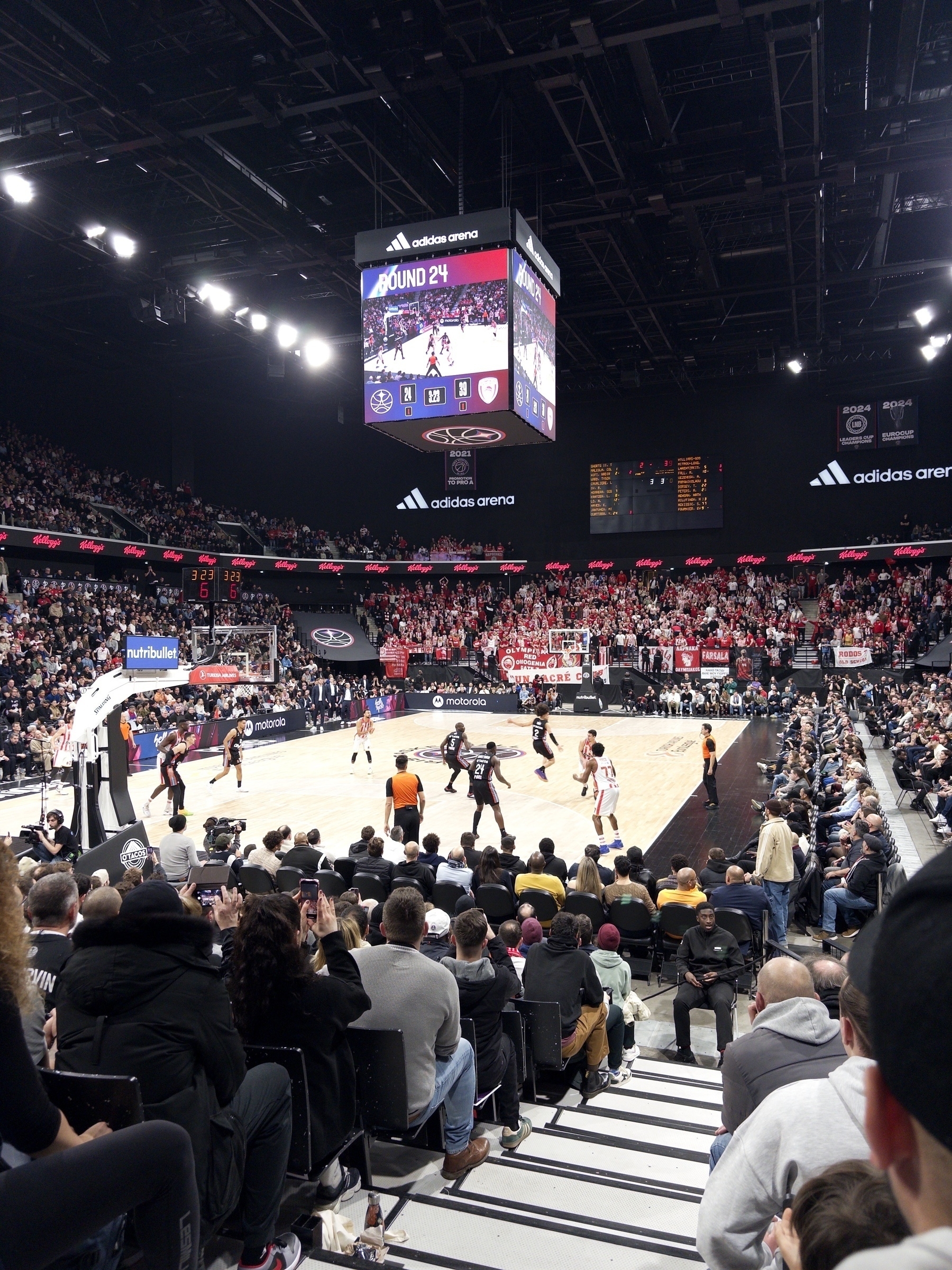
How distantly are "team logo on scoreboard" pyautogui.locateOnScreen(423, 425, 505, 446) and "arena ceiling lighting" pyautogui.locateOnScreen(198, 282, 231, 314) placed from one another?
8.54 m

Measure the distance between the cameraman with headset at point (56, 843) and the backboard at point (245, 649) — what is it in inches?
719

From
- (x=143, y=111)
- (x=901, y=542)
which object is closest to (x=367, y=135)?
(x=143, y=111)

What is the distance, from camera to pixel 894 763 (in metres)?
17.7

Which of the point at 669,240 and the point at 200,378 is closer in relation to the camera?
the point at 669,240

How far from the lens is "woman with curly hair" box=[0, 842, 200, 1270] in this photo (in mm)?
1964

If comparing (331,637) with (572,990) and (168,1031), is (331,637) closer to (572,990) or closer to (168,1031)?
(572,990)

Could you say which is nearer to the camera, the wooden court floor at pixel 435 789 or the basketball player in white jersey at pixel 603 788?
the basketball player in white jersey at pixel 603 788

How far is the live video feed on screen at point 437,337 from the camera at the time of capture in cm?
1577

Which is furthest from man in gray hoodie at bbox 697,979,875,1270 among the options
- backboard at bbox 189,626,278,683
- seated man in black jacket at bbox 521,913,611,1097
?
backboard at bbox 189,626,278,683

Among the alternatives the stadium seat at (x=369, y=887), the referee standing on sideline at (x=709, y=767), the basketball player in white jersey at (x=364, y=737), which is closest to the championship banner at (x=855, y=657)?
the referee standing on sideline at (x=709, y=767)

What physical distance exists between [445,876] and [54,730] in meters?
15.8

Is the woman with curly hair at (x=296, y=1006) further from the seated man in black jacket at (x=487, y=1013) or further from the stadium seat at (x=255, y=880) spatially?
the stadium seat at (x=255, y=880)

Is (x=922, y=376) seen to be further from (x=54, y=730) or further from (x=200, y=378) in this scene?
(x=54, y=730)

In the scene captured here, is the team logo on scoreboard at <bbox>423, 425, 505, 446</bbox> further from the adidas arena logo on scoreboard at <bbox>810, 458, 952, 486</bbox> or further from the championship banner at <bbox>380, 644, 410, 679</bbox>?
the adidas arena logo on scoreboard at <bbox>810, 458, 952, 486</bbox>
